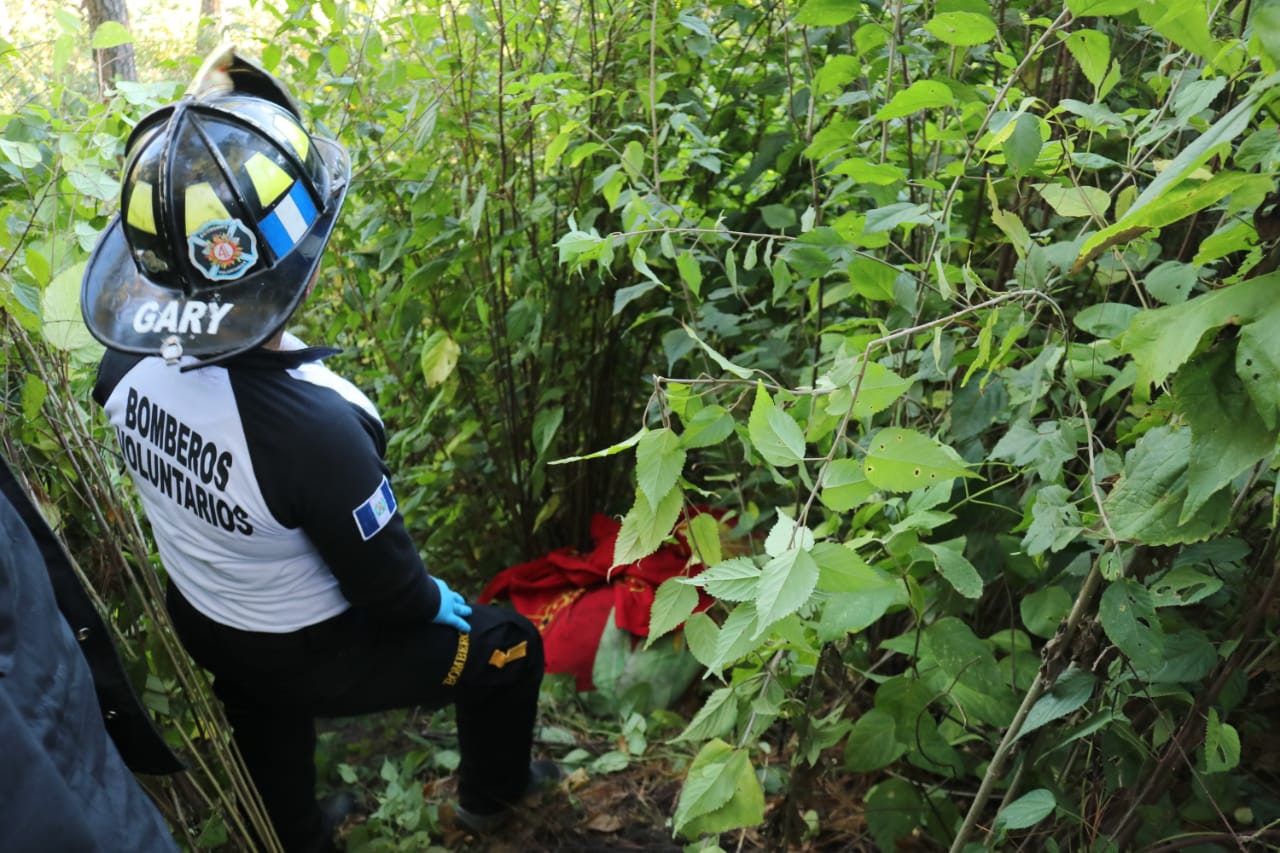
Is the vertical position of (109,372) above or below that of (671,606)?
above

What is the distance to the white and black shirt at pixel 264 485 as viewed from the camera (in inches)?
66.9

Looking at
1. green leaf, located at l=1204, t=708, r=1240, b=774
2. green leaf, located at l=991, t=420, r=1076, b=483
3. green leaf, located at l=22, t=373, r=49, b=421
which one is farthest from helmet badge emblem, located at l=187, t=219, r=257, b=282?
green leaf, located at l=1204, t=708, r=1240, b=774

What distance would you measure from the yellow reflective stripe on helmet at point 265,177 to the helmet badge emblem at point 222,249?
0.22 ft

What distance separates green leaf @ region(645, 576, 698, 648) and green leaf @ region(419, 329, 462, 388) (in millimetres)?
1552

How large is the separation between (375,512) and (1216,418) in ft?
4.51

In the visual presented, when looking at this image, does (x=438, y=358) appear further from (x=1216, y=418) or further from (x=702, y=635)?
(x=1216, y=418)

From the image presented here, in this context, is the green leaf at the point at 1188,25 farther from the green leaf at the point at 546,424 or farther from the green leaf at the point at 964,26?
the green leaf at the point at 546,424

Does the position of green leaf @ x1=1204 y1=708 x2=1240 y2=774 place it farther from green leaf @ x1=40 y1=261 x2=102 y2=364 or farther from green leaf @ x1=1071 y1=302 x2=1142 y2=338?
green leaf @ x1=40 y1=261 x2=102 y2=364

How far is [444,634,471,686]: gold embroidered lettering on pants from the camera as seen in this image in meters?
2.11

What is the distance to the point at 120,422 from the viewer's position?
71.3 inches

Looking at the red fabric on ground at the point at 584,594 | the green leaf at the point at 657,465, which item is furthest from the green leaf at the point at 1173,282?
the red fabric on ground at the point at 584,594

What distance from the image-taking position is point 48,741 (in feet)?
3.44

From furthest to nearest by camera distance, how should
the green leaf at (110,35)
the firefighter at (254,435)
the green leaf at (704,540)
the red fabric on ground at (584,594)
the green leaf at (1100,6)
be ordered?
the red fabric on ground at (584,594) → the green leaf at (110,35) → the firefighter at (254,435) → the green leaf at (704,540) → the green leaf at (1100,6)

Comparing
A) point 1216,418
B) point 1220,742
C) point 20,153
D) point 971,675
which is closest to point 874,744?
point 971,675
